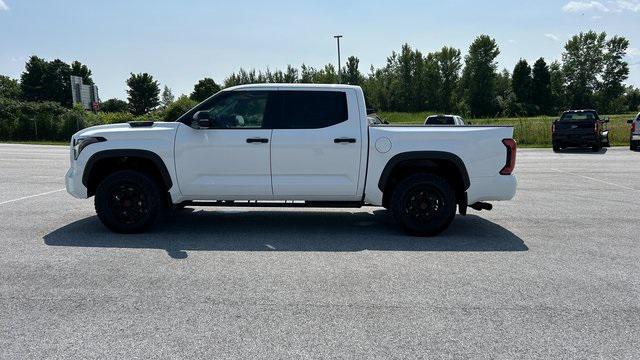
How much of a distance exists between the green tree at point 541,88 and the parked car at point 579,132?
7474 cm

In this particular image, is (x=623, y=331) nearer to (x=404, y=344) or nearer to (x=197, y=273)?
(x=404, y=344)

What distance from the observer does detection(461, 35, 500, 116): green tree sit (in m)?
88.8

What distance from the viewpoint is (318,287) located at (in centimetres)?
493

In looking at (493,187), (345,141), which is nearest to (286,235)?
(345,141)

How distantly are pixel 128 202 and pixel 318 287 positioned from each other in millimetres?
3367

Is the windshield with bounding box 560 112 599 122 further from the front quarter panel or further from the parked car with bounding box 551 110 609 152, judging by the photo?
the front quarter panel

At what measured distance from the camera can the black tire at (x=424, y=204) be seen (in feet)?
22.6

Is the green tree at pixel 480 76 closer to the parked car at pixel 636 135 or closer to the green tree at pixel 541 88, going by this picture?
the green tree at pixel 541 88


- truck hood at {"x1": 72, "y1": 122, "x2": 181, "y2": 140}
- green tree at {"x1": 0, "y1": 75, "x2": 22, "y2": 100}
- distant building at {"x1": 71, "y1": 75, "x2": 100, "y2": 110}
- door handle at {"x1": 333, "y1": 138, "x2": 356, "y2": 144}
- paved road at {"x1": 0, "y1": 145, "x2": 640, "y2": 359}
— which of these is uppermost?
green tree at {"x1": 0, "y1": 75, "x2": 22, "y2": 100}

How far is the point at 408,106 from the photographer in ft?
275

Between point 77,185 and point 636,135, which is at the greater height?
point 77,185

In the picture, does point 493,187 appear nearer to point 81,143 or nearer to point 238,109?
point 238,109

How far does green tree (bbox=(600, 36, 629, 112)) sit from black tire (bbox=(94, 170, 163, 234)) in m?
108

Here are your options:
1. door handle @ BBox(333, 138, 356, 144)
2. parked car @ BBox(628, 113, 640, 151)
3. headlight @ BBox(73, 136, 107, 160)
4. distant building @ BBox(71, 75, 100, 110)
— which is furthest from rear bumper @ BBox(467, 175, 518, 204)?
distant building @ BBox(71, 75, 100, 110)
